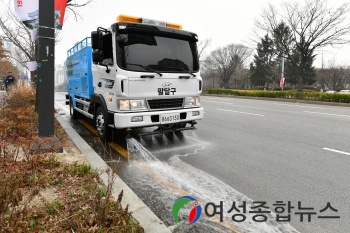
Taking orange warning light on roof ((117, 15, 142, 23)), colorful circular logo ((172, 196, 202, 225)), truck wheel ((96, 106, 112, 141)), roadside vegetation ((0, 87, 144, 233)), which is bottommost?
colorful circular logo ((172, 196, 202, 225))

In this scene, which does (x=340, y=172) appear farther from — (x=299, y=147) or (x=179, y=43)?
(x=179, y=43)

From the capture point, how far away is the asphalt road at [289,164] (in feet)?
10.3

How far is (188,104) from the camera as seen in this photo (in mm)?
5938

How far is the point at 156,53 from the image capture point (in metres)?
5.42

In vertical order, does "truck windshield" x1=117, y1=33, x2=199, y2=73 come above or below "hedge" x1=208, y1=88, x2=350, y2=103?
above

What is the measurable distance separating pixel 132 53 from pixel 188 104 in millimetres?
1692

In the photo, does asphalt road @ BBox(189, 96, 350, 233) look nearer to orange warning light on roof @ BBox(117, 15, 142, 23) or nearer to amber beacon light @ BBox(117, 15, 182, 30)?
amber beacon light @ BBox(117, 15, 182, 30)

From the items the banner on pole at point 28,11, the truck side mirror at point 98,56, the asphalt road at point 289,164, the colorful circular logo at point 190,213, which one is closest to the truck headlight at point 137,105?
the truck side mirror at point 98,56

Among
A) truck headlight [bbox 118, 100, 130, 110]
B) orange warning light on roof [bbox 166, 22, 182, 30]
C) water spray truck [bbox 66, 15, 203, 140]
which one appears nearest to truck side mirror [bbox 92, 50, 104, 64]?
water spray truck [bbox 66, 15, 203, 140]

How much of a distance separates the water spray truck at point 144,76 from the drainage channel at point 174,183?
0.52m

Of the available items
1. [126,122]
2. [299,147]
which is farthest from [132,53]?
[299,147]

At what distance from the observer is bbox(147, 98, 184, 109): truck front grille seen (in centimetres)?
538
